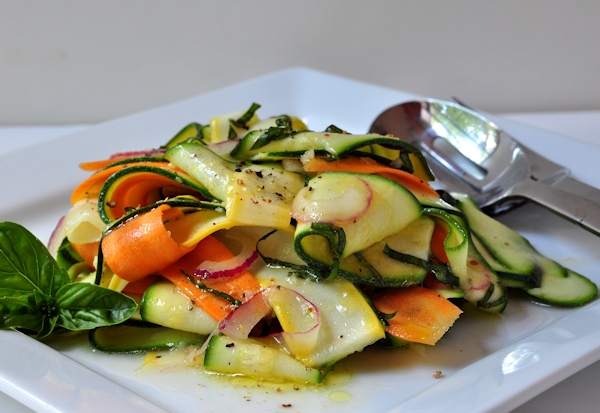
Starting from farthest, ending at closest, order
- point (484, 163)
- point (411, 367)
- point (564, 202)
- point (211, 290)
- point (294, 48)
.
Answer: point (294, 48), point (484, 163), point (564, 202), point (211, 290), point (411, 367)

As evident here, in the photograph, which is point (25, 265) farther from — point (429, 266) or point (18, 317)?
point (429, 266)

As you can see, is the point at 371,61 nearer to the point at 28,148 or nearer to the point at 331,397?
the point at 28,148

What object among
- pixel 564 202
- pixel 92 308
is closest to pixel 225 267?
pixel 92 308

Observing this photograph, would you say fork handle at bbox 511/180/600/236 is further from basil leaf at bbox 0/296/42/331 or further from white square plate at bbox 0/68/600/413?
basil leaf at bbox 0/296/42/331

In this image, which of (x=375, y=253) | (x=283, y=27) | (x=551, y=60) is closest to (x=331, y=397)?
(x=375, y=253)

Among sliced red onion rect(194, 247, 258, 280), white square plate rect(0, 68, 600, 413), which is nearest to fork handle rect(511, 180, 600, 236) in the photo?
white square plate rect(0, 68, 600, 413)

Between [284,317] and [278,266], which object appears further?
[278,266]

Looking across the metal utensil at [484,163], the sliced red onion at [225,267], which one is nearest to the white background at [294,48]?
the metal utensil at [484,163]
